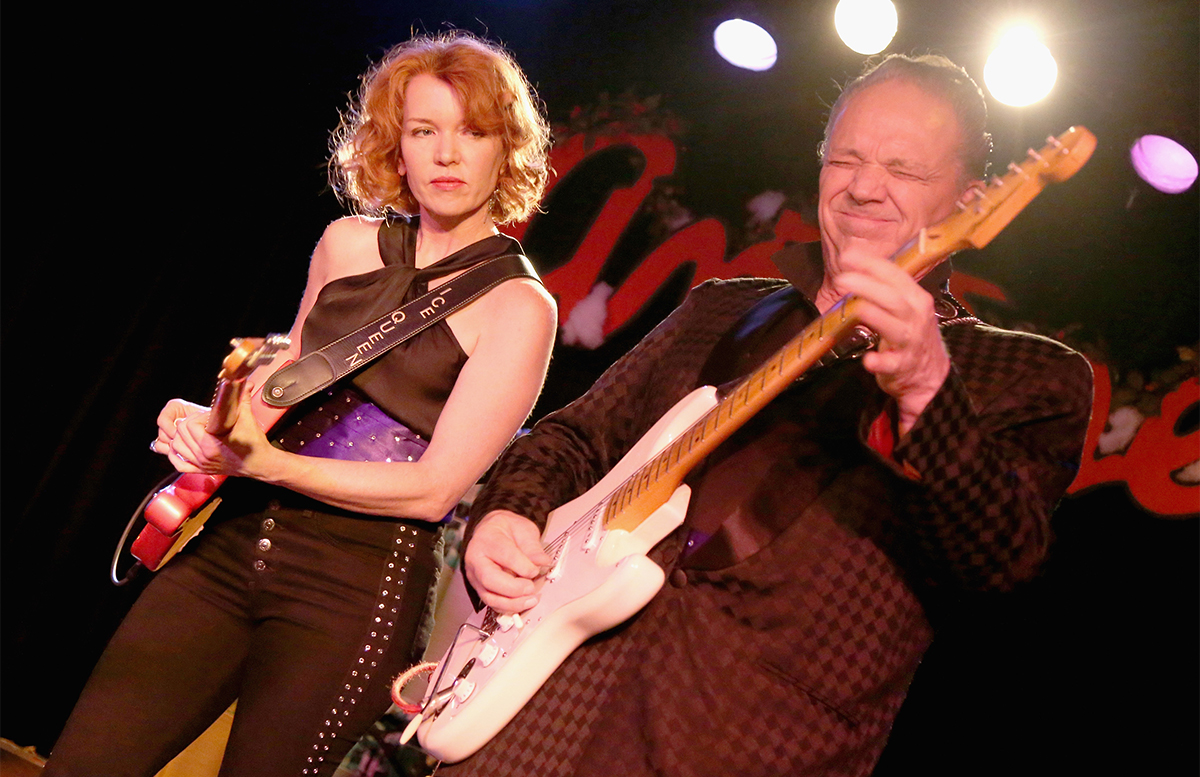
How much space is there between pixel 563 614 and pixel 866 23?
287cm

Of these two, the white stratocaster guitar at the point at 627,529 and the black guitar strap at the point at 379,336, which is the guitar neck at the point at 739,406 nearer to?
the white stratocaster guitar at the point at 627,529

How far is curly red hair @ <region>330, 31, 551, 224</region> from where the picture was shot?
2.25m

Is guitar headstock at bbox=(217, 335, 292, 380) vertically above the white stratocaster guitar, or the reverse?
guitar headstock at bbox=(217, 335, 292, 380)

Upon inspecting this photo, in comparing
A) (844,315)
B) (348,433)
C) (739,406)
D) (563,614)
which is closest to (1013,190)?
(844,315)

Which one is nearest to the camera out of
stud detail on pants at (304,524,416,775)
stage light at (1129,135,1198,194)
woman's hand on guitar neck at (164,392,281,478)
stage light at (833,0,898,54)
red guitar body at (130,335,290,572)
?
woman's hand on guitar neck at (164,392,281,478)

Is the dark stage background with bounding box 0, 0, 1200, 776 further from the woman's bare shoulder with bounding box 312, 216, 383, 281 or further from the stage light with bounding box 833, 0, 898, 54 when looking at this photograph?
the woman's bare shoulder with bounding box 312, 216, 383, 281

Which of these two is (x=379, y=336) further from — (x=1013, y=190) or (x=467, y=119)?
(x=1013, y=190)

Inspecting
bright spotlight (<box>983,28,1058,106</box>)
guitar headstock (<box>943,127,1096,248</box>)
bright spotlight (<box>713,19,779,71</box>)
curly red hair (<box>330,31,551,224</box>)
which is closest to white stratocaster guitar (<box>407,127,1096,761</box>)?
guitar headstock (<box>943,127,1096,248</box>)

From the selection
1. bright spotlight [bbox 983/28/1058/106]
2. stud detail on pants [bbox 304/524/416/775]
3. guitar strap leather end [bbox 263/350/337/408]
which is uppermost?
bright spotlight [bbox 983/28/1058/106]

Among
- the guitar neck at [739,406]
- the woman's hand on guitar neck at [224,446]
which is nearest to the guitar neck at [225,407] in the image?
the woman's hand on guitar neck at [224,446]

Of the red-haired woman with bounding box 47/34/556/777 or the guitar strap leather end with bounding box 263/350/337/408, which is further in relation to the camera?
the guitar strap leather end with bounding box 263/350/337/408

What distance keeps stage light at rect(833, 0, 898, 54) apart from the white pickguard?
2.42 m

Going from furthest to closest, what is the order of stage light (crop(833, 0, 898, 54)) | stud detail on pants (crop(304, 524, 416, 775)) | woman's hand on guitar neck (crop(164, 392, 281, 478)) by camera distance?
stage light (crop(833, 0, 898, 54)) < stud detail on pants (crop(304, 524, 416, 775)) < woman's hand on guitar neck (crop(164, 392, 281, 478))

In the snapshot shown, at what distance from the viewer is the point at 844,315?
1.31 metres
